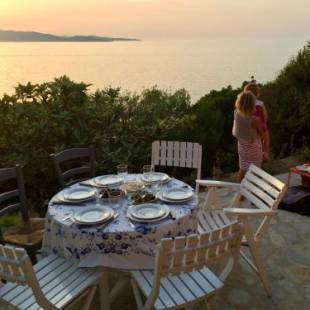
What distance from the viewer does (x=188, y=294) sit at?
7.89 feet

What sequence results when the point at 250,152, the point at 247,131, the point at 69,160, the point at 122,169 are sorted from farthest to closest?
the point at 250,152
the point at 247,131
the point at 69,160
the point at 122,169

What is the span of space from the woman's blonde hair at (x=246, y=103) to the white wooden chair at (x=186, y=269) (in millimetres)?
2436

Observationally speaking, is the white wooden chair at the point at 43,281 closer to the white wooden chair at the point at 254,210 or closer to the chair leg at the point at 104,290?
the chair leg at the point at 104,290

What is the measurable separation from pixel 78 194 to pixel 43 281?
2.53 ft

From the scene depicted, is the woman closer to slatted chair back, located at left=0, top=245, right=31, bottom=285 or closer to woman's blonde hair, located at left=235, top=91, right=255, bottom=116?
woman's blonde hair, located at left=235, top=91, right=255, bottom=116

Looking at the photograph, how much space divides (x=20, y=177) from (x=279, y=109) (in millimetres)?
6610

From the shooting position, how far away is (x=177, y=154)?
4504 mm

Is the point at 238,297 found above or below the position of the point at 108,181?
below

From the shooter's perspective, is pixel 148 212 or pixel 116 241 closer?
pixel 116 241

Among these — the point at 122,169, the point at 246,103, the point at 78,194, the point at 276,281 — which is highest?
the point at 246,103

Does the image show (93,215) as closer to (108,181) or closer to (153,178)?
(108,181)

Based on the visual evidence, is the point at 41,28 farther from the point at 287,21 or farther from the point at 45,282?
the point at 45,282

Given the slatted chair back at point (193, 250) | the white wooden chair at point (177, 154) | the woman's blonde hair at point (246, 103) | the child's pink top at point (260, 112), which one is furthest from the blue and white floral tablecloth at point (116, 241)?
the child's pink top at point (260, 112)

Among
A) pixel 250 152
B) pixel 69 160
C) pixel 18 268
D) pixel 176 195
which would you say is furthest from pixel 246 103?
pixel 18 268
